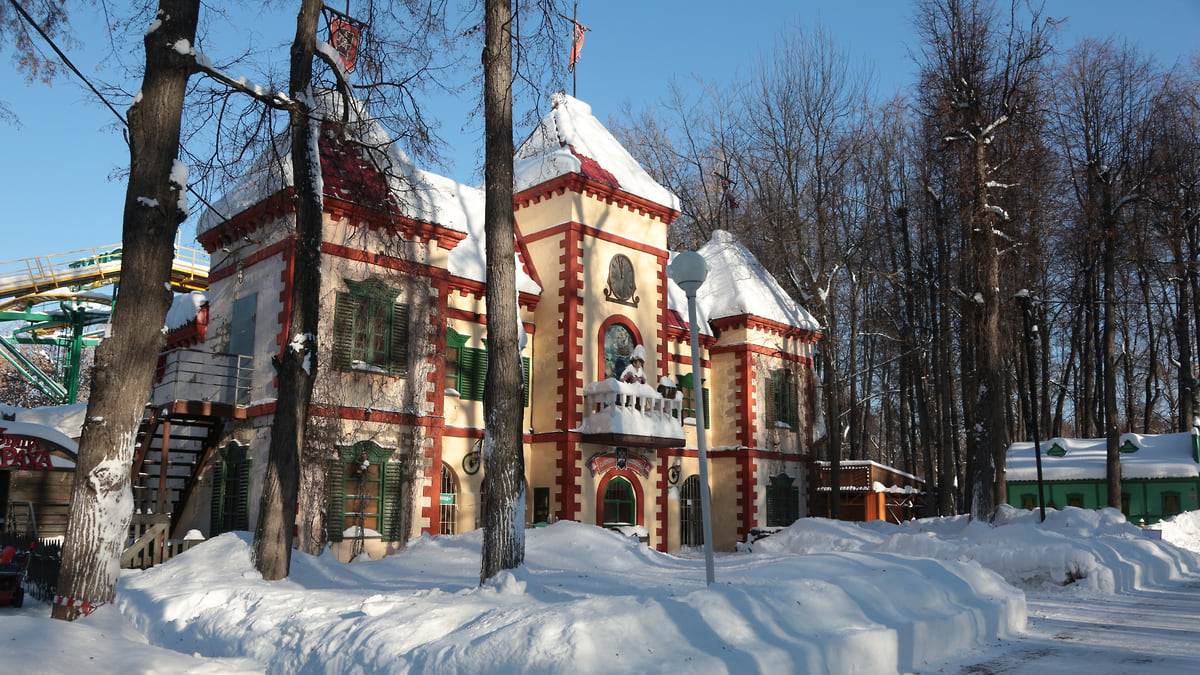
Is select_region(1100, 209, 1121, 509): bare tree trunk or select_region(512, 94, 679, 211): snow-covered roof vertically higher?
select_region(512, 94, 679, 211): snow-covered roof

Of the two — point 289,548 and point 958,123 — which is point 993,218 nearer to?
point 958,123

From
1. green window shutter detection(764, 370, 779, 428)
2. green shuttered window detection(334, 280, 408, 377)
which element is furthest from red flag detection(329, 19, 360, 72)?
green window shutter detection(764, 370, 779, 428)

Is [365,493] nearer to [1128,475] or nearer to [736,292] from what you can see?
[736,292]

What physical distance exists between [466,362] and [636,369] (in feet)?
15.8

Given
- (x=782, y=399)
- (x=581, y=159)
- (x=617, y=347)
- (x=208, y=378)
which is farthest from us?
(x=782, y=399)

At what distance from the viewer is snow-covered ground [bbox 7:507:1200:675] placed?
667cm

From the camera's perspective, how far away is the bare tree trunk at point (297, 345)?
481 inches

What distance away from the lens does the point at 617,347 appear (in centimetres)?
2411

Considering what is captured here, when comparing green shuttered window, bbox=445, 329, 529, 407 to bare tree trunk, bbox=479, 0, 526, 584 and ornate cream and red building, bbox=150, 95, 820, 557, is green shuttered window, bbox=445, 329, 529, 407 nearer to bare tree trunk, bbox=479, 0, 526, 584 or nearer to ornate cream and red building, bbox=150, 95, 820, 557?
ornate cream and red building, bbox=150, 95, 820, 557

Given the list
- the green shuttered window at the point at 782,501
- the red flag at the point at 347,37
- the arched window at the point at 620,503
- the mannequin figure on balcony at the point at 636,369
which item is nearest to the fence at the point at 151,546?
the red flag at the point at 347,37

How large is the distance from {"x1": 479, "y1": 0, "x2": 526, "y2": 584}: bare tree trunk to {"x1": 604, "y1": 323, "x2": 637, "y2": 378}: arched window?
39.8 ft

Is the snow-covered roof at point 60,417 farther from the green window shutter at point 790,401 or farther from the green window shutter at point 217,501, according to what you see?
the green window shutter at point 790,401

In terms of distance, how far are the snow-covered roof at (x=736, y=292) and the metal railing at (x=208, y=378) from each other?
14088 millimetres

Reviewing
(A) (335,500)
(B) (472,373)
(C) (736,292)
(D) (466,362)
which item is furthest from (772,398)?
(A) (335,500)
